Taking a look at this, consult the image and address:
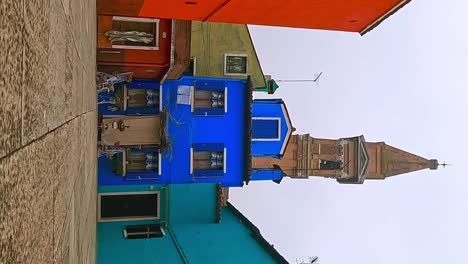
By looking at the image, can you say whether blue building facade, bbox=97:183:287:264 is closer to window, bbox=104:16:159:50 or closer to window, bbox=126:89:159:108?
window, bbox=126:89:159:108

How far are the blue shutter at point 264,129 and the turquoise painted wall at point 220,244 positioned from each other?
12.8ft

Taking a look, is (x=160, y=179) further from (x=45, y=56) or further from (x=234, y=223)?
(x=45, y=56)

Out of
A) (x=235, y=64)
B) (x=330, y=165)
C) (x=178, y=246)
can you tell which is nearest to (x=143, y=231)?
(x=178, y=246)

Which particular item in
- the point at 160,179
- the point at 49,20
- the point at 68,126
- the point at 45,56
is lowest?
the point at 160,179

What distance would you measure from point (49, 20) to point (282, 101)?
22.9 meters

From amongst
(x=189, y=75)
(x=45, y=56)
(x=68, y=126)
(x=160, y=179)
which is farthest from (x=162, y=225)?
(x=45, y=56)

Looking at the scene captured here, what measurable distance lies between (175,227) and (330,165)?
9.16 meters

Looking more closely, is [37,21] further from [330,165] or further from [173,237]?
[330,165]

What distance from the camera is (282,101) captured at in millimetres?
25125

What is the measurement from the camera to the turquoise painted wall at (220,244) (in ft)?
61.1

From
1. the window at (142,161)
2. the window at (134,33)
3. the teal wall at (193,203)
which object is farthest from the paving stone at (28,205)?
the teal wall at (193,203)

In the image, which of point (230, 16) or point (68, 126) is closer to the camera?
point (68, 126)

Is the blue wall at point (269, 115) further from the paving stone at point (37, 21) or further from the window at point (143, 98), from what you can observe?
the paving stone at point (37, 21)

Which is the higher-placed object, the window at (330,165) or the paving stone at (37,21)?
the paving stone at (37,21)
